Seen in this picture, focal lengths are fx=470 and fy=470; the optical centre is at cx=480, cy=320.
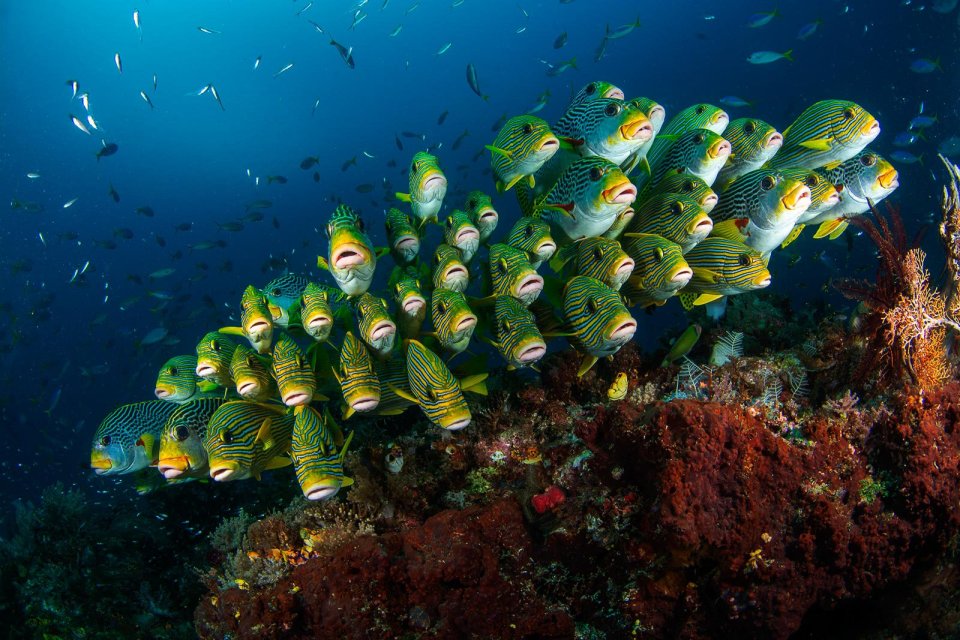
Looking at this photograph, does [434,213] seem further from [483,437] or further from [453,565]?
[453,565]

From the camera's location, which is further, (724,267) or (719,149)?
(719,149)

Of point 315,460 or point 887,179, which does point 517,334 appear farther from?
point 887,179

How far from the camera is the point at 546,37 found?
94.0 metres

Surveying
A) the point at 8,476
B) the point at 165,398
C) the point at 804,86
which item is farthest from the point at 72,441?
the point at 804,86

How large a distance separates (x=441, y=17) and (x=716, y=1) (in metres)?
48.9

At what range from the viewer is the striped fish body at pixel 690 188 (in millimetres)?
3404

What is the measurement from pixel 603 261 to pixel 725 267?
0.94m

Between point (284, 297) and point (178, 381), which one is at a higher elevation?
point (284, 297)

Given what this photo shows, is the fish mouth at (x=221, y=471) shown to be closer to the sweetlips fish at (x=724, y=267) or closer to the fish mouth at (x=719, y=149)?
the sweetlips fish at (x=724, y=267)

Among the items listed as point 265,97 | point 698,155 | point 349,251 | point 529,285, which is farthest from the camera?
point 265,97

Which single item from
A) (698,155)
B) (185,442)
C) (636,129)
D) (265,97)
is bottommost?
(265,97)

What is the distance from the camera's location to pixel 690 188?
11.5ft

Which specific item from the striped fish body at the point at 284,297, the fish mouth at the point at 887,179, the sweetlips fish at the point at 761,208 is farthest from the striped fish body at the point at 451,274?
the fish mouth at the point at 887,179

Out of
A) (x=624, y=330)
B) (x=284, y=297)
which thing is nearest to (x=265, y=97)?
(x=284, y=297)
